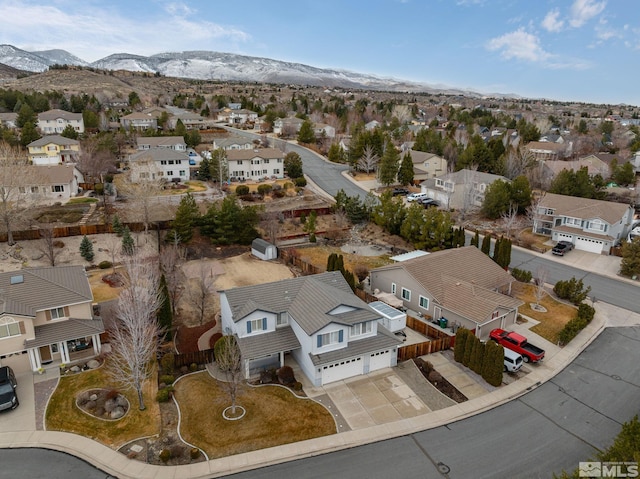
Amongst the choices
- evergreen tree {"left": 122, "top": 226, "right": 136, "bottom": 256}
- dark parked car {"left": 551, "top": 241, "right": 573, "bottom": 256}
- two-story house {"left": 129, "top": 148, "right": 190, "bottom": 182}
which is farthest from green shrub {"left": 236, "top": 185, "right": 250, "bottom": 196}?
dark parked car {"left": 551, "top": 241, "right": 573, "bottom": 256}

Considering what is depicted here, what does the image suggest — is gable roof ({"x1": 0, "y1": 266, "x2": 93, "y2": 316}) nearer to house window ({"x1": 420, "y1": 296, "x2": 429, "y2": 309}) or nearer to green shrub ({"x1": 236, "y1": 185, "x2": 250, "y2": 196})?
house window ({"x1": 420, "y1": 296, "x2": 429, "y2": 309})

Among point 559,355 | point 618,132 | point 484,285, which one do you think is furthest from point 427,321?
point 618,132

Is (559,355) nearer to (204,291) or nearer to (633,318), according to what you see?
(633,318)

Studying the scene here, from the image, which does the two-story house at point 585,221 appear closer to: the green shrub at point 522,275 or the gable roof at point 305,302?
the green shrub at point 522,275

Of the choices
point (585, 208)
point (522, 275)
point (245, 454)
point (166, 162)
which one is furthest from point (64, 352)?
point (585, 208)

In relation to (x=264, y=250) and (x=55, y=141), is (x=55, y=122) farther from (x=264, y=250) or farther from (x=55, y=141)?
(x=264, y=250)

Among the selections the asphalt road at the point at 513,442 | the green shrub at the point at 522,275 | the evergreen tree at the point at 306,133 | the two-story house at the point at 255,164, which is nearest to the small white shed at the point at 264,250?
the green shrub at the point at 522,275
